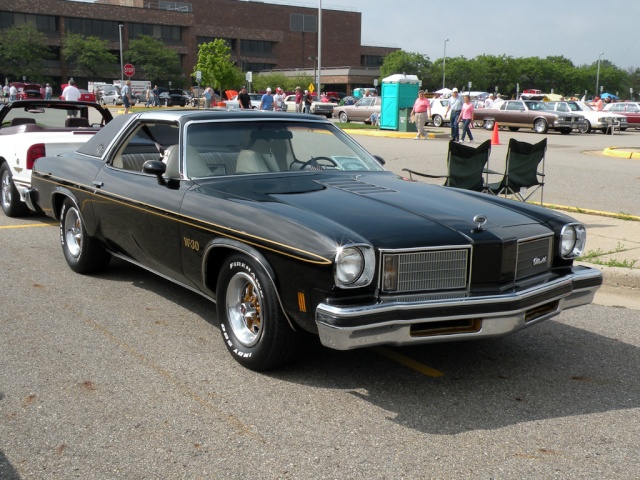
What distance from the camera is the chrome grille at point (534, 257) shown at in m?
4.70

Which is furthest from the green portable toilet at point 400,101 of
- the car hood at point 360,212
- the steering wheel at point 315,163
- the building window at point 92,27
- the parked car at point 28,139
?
the building window at point 92,27

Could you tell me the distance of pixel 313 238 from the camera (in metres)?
4.30

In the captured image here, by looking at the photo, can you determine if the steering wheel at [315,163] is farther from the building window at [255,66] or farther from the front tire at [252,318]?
the building window at [255,66]

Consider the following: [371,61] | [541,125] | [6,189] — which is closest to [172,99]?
[541,125]

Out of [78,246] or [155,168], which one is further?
[78,246]

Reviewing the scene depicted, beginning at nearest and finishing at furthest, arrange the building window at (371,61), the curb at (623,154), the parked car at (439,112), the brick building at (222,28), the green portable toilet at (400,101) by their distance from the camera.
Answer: the curb at (623,154) → the green portable toilet at (400,101) → the parked car at (439,112) → the brick building at (222,28) → the building window at (371,61)

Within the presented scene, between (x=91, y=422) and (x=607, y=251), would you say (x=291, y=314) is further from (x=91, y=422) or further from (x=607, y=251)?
(x=607, y=251)

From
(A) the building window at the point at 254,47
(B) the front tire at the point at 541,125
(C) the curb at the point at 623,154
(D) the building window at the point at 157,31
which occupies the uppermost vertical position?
(D) the building window at the point at 157,31

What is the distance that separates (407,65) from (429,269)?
98.2 metres

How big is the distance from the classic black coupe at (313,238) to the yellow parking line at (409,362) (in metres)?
0.58

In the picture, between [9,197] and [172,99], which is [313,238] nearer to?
[9,197]

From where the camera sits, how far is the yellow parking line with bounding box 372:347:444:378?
4.84 meters

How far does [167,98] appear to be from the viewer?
223 feet

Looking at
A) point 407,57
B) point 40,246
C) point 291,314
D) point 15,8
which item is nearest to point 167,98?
point 15,8
